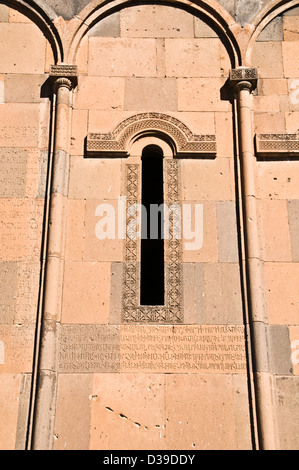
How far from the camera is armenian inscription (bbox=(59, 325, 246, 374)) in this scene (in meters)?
5.75

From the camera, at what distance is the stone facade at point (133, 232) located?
5613 millimetres

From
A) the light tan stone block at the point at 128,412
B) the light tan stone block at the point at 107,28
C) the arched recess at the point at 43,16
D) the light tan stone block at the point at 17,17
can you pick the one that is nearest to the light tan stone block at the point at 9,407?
the light tan stone block at the point at 128,412

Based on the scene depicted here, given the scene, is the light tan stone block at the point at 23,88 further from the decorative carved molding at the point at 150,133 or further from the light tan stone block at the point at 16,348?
the light tan stone block at the point at 16,348

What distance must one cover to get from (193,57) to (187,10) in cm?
73

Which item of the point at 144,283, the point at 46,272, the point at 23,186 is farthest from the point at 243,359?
the point at 23,186

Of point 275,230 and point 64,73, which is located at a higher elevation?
point 64,73

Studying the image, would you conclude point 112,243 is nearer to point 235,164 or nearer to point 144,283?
point 144,283

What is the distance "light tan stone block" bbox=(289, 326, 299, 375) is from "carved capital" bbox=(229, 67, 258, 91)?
2.89 m

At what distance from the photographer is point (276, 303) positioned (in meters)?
6.03

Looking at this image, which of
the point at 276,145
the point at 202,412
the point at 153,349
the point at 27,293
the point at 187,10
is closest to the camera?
the point at 202,412

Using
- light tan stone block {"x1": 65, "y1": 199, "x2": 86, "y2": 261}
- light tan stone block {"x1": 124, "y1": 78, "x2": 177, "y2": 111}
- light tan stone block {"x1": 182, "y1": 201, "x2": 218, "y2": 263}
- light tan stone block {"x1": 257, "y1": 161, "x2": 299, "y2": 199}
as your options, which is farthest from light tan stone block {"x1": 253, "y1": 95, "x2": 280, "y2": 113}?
light tan stone block {"x1": 65, "y1": 199, "x2": 86, "y2": 261}

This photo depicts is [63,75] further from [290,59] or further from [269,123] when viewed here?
[290,59]

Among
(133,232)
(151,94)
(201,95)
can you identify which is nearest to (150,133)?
(151,94)

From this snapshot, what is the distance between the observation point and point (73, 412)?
18.4ft
